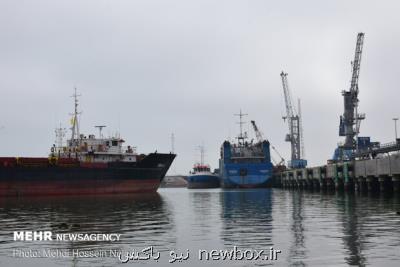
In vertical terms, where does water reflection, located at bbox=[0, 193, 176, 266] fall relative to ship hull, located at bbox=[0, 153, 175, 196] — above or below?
below

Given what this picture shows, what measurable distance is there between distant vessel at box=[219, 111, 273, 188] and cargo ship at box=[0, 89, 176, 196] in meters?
42.7

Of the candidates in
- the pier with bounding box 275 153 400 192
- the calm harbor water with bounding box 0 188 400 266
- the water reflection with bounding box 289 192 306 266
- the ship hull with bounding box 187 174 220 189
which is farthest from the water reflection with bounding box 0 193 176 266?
the ship hull with bounding box 187 174 220 189

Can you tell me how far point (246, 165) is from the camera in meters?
121

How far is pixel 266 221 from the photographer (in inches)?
1079

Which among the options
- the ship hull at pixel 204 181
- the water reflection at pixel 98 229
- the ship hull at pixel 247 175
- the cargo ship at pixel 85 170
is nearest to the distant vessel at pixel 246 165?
the ship hull at pixel 247 175

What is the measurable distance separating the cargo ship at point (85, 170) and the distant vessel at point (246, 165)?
140 ft

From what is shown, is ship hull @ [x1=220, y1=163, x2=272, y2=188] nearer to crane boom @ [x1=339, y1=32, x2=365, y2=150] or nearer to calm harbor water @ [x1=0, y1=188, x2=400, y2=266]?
crane boom @ [x1=339, y1=32, x2=365, y2=150]

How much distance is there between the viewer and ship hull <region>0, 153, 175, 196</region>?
64.0 metres

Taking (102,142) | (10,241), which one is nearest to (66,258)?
(10,241)

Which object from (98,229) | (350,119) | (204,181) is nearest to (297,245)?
(98,229)

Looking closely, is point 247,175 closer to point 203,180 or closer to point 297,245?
point 203,180

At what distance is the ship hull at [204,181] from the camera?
497 ft

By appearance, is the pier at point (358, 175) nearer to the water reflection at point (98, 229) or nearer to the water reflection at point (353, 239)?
the water reflection at point (353, 239)

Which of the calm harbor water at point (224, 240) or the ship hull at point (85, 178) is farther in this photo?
the ship hull at point (85, 178)
